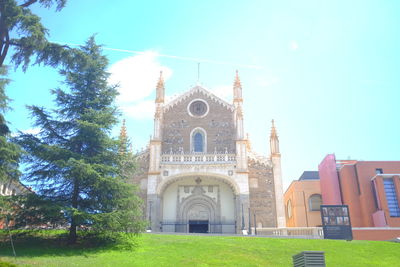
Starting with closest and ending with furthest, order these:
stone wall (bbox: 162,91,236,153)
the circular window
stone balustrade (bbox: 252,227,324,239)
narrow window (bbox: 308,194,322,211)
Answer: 1. stone balustrade (bbox: 252,227,324,239)
2. stone wall (bbox: 162,91,236,153)
3. the circular window
4. narrow window (bbox: 308,194,322,211)

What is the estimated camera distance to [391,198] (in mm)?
30906

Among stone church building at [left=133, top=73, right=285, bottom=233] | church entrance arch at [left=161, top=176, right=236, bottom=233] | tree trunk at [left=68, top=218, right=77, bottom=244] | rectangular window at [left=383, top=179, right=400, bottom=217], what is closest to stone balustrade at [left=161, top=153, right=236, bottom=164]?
stone church building at [left=133, top=73, right=285, bottom=233]

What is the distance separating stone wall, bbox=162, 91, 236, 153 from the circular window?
35cm

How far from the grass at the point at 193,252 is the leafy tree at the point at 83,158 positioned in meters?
1.22

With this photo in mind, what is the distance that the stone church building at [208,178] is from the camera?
31641 millimetres

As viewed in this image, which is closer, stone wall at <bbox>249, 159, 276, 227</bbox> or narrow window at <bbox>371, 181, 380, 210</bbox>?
narrow window at <bbox>371, 181, 380, 210</bbox>

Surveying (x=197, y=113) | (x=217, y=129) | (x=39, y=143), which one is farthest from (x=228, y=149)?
(x=39, y=143)

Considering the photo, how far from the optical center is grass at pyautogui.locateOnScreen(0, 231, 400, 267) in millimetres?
14609

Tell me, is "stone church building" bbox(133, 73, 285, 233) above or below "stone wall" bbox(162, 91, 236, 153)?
below

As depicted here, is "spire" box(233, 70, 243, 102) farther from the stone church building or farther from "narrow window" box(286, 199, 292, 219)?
"narrow window" box(286, 199, 292, 219)

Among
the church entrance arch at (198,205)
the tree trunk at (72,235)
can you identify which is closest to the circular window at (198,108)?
the church entrance arch at (198,205)

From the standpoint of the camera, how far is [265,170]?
33781 mm

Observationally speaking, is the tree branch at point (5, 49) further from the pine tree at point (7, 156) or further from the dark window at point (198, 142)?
the dark window at point (198, 142)

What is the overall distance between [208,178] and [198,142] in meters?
4.31
